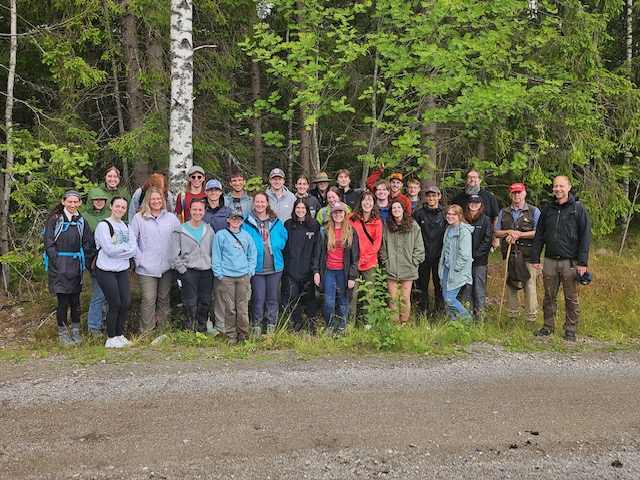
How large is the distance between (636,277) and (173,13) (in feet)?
37.0

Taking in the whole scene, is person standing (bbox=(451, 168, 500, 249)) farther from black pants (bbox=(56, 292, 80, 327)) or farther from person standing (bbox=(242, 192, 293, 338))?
black pants (bbox=(56, 292, 80, 327))

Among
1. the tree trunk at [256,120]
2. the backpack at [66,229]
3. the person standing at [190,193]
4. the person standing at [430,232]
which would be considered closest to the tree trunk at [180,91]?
→ the person standing at [190,193]

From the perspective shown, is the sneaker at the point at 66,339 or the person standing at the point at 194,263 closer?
the sneaker at the point at 66,339

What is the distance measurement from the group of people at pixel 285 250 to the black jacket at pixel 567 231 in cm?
1

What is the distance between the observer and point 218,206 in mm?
7262

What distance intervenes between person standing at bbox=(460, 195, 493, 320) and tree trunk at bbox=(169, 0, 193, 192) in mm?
4905

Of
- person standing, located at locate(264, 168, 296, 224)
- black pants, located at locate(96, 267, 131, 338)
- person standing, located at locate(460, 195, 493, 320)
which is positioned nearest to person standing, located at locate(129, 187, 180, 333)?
black pants, located at locate(96, 267, 131, 338)

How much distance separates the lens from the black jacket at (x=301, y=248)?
7.15 meters

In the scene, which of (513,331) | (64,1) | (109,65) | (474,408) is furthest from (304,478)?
(109,65)

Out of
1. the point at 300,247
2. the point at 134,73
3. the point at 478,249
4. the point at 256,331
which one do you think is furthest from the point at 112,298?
the point at 134,73

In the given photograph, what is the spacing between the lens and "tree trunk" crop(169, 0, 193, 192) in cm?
778

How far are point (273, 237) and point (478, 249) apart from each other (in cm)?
334

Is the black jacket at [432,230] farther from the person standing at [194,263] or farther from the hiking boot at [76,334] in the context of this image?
the hiking boot at [76,334]

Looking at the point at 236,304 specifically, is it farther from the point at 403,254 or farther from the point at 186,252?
the point at 403,254
